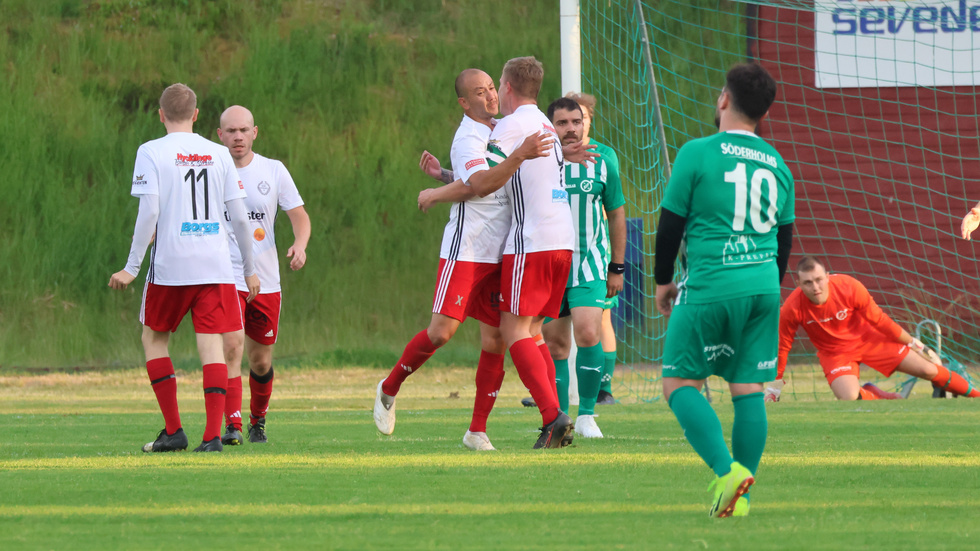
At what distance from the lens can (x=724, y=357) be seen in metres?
3.64

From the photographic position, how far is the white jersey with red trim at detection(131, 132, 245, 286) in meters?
5.34

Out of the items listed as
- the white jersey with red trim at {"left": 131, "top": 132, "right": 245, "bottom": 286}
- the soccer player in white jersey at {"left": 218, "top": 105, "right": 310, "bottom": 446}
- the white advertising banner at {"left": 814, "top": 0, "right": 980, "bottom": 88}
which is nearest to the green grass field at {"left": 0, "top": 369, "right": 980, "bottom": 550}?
the soccer player in white jersey at {"left": 218, "top": 105, "right": 310, "bottom": 446}

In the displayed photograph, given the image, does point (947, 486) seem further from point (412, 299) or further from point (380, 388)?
point (412, 299)

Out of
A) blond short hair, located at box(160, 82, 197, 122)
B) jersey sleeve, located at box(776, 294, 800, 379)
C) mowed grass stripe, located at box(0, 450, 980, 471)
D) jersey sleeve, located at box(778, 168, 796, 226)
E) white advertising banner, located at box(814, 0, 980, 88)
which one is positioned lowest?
jersey sleeve, located at box(776, 294, 800, 379)

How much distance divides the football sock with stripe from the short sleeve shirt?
1.08 ft

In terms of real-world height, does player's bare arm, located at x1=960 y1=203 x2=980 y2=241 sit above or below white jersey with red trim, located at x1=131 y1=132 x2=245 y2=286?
below

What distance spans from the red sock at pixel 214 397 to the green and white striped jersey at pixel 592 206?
74.3 inches

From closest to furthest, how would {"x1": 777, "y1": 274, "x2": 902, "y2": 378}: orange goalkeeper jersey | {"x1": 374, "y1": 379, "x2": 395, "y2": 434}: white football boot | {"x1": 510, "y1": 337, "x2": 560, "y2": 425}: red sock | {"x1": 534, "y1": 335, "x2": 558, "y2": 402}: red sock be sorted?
{"x1": 510, "y1": 337, "x2": 560, "y2": 425}: red sock, {"x1": 374, "y1": 379, "x2": 395, "y2": 434}: white football boot, {"x1": 534, "y1": 335, "x2": 558, "y2": 402}: red sock, {"x1": 777, "y1": 274, "x2": 902, "y2": 378}: orange goalkeeper jersey

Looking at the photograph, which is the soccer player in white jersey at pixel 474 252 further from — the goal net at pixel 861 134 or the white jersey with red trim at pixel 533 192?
the goal net at pixel 861 134

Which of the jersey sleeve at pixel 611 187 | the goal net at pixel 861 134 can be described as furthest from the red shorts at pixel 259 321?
the goal net at pixel 861 134

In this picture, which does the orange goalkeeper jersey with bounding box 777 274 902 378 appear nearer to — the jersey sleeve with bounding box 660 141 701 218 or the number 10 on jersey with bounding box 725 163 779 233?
the number 10 on jersey with bounding box 725 163 779 233

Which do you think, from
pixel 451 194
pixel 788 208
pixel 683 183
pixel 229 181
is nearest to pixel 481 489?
pixel 683 183

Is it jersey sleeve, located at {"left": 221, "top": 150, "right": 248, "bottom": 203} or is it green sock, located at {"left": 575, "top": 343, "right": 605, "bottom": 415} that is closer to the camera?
jersey sleeve, located at {"left": 221, "top": 150, "right": 248, "bottom": 203}

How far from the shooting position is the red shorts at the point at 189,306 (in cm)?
538
